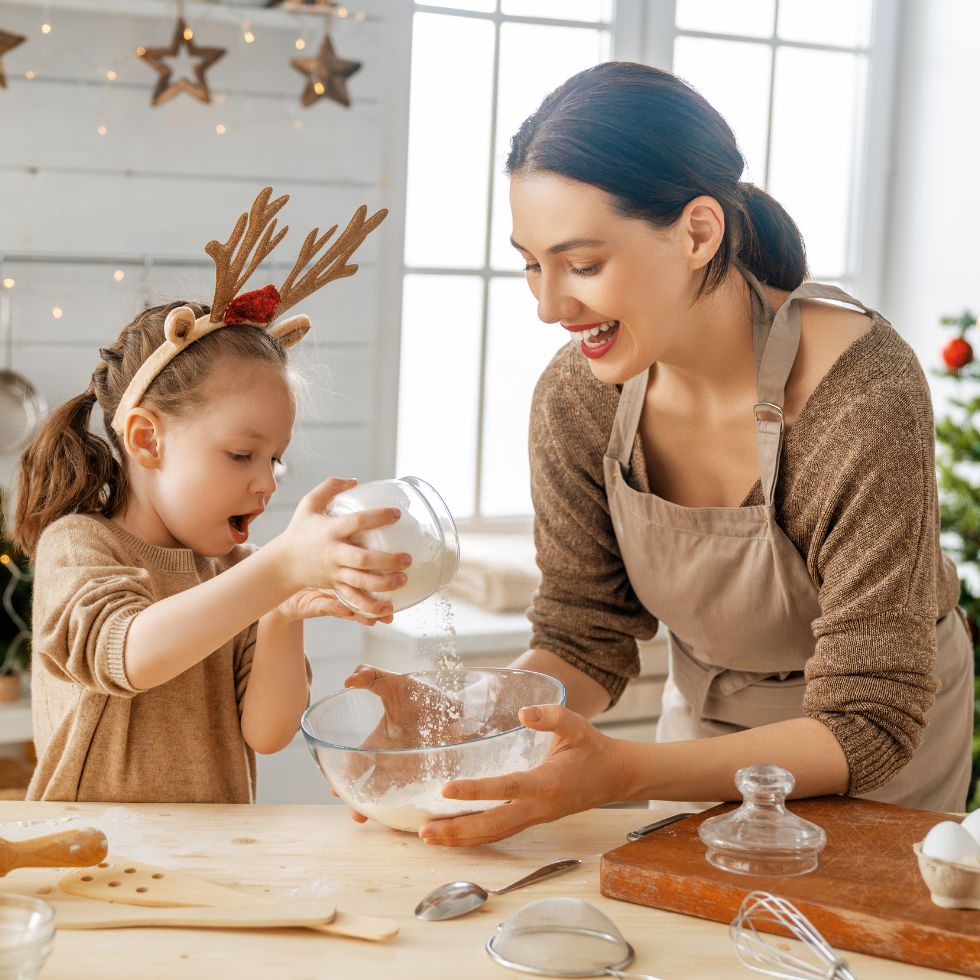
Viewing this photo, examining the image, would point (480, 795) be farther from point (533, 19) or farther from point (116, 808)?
point (533, 19)

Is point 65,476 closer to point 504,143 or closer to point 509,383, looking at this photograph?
point 504,143

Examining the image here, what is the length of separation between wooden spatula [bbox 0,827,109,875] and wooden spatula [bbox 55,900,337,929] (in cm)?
5

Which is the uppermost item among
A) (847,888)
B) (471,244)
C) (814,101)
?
(814,101)

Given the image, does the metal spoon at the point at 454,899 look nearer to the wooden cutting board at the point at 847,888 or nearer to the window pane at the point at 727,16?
the wooden cutting board at the point at 847,888

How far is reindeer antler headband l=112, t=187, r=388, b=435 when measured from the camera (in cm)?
143

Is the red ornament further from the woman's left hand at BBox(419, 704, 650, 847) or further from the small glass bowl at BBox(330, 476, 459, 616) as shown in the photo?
the woman's left hand at BBox(419, 704, 650, 847)

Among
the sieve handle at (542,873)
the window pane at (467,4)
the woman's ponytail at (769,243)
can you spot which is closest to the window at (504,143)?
the window pane at (467,4)

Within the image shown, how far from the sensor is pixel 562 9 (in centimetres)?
323

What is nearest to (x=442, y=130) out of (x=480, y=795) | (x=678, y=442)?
(x=678, y=442)

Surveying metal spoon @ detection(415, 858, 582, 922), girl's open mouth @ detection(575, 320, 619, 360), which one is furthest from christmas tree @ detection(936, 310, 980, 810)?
metal spoon @ detection(415, 858, 582, 922)

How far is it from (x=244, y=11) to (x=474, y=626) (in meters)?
1.33

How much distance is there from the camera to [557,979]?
96 cm

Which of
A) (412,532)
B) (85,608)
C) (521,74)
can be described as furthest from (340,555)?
(521,74)

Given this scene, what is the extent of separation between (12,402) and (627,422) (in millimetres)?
1417
